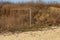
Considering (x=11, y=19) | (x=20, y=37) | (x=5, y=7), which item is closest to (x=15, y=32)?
(x=20, y=37)

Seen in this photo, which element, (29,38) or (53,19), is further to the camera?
(53,19)

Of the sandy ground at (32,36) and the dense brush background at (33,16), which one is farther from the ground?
the sandy ground at (32,36)

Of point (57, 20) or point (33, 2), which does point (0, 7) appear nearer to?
point (33, 2)

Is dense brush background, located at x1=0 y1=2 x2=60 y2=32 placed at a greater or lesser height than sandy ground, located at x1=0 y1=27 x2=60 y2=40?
lesser

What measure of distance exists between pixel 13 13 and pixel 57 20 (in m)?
4.34

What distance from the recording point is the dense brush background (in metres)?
18.2

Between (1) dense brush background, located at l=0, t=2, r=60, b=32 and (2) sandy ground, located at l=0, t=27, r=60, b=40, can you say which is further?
(1) dense brush background, located at l=0, t=2, r=60, b=32

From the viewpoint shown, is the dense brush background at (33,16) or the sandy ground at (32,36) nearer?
the sandy ground at (32,36)

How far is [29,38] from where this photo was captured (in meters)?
13.7

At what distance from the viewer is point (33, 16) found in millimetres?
24422

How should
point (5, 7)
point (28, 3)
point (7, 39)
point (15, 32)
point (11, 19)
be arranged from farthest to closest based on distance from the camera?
point (28, 3)
point (5, 7)
point (11, 19)
point (15, 32)
point (7, 39)

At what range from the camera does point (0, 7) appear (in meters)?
25.8

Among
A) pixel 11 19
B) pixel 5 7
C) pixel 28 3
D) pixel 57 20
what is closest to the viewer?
pixel 11 19

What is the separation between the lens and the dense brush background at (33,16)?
18222mm
